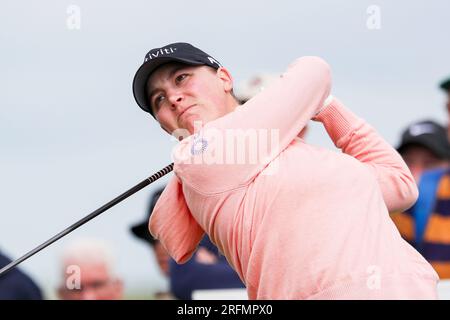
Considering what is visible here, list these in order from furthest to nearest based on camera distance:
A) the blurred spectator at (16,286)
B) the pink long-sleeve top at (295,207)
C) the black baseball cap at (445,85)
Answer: the black baseball cap at (445,85)
the blurred spectator at (16,286)
the pink long-sleeve top at (295,207)

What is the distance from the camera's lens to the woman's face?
1362 millimetres

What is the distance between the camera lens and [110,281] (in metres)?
2.27

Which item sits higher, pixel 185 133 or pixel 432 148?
pixel 185 133

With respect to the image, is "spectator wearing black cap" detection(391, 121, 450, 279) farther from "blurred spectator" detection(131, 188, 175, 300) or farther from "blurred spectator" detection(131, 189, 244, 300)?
"blurred spectator" detection(131, 188, 175, 300)

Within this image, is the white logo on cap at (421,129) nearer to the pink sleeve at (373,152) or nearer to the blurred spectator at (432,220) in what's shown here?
the blurred spectator at (432,220)

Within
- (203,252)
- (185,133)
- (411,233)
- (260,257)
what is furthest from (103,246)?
(260,257)

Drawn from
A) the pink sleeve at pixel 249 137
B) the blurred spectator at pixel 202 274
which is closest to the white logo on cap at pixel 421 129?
the blurred spectator at pixel 202 274

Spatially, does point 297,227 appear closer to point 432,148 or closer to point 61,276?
point 61,276

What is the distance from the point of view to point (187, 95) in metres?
1.37

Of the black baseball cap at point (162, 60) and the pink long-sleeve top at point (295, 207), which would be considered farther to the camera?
the black baseball cap at point (162, 60)

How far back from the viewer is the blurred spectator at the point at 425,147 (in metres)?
2.38

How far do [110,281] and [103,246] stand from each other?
9cm

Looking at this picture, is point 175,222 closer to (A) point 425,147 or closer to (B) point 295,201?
(B) point 295,201
